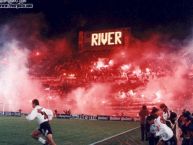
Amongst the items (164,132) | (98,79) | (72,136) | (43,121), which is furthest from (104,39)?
(164,132)

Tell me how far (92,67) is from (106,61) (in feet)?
14.4

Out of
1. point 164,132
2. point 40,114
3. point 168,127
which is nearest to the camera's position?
point 164,132

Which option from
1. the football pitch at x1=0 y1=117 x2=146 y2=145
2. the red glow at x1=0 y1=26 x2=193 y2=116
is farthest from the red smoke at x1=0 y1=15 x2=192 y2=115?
the football pitch at x1=0 y1=117 x2=146 y2=145

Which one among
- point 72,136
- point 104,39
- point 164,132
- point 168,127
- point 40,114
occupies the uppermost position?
point 104,39

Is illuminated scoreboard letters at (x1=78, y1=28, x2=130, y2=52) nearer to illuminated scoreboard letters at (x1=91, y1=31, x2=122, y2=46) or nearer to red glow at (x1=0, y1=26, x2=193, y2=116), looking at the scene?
illuminated scoreboard letters at (x1=91, y1=31, x2=122, y2=46)

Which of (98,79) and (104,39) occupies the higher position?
(104,39)

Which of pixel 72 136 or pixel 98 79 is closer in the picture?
pixel 72 136

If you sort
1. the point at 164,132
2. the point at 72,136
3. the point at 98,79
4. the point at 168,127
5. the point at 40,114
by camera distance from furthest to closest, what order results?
the point at 98,79, the point at 72,136, the point at 40,114, the point at 168,127, the point at 164,132

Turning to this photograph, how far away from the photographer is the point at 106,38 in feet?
194

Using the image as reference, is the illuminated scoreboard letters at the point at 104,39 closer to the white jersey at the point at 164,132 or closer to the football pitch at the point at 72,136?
the football pitch at the point at 72,136

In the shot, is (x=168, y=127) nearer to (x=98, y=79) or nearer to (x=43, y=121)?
(x=43, y=121)

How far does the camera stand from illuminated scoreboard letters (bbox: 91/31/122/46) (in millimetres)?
57656

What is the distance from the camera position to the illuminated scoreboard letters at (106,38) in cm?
5766

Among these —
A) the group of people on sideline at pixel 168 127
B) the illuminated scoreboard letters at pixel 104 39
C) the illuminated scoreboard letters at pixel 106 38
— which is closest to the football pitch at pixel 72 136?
the group of people on sideline at pixel 168 127
